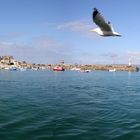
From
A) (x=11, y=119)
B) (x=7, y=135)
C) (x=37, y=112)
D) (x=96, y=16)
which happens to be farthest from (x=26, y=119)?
(x=96, y=16)

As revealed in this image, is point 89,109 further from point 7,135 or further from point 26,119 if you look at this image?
point 7,135

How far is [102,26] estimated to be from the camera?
486 inches

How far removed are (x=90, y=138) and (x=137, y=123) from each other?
556cm

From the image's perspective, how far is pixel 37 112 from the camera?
25.3 meters

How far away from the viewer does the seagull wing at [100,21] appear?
11.0 metres

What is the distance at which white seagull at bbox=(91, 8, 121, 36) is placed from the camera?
36.5 feet

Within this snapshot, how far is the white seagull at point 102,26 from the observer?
1113cm

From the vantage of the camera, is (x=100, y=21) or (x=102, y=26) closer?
(x=100, y=21)

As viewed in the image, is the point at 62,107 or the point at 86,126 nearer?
the point at 86,126

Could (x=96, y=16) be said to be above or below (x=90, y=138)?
above

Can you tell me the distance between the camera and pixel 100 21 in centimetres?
1173

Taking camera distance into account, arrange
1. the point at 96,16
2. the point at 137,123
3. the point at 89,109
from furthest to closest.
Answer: the point at 89,109
the point at 137,123
the point at 96,16

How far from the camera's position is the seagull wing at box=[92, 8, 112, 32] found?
11.0 m

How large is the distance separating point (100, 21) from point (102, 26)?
64 centimetres
